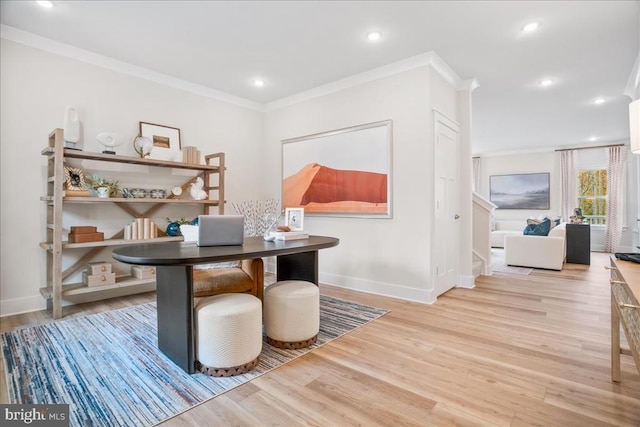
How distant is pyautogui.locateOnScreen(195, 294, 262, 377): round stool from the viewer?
5.99 feet

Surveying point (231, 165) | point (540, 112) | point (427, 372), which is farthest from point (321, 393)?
point (540, 112)

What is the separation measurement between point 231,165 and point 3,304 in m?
2.81

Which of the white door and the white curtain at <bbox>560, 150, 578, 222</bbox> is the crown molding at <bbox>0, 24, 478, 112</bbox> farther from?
the white curtain at <bbox>560, 150, 578, 222</bbox>

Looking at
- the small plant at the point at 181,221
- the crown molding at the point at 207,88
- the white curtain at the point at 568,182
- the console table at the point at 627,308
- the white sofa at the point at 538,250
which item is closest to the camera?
the console table at the point at 627,308

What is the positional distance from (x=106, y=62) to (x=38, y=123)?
942 millimetres

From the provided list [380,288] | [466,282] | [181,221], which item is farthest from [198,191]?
[466,282]

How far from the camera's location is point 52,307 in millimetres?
2967

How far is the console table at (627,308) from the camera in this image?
1.11 m

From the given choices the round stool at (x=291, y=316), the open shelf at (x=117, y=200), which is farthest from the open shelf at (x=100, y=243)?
the round stool at (x=291, y=316)

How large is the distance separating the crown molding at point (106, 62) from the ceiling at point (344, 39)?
0.08m

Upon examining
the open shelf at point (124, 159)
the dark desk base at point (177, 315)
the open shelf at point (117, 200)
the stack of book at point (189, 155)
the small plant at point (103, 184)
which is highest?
the stack of book at point (189, 155)

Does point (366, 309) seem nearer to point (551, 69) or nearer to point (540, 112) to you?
point (551, 69)

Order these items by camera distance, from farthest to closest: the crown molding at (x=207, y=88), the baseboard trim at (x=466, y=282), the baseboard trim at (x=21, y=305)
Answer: the baseboard trim at (x=466, y=282)
the crown molding at (x=207, y=88)
the baseboard trim at (x=21, y=305)

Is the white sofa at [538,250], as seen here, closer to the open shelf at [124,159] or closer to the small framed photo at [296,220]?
the small framed photo at [296,220]
